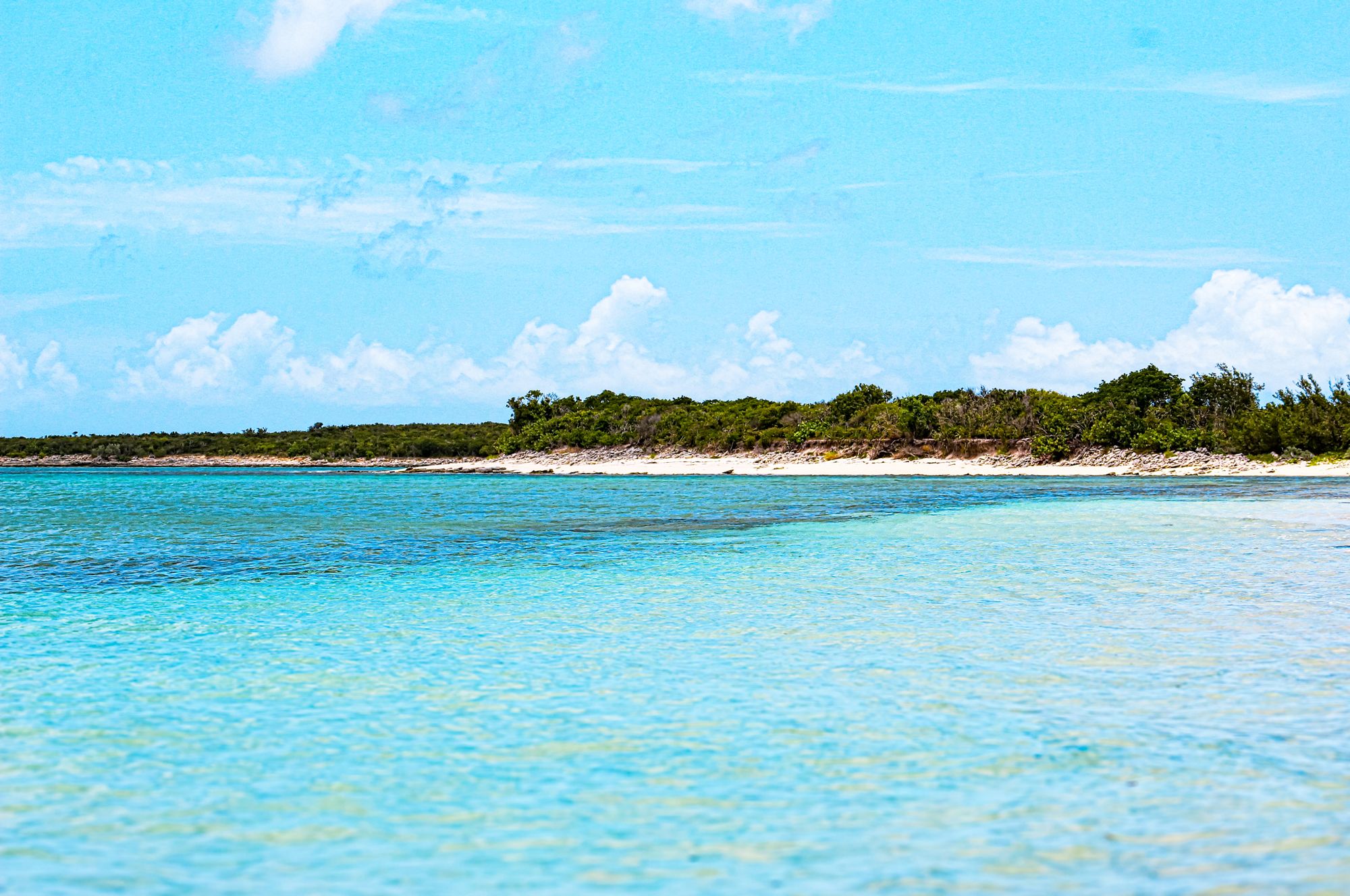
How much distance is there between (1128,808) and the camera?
4.79 metres

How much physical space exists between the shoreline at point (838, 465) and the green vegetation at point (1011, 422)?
3.25 ft

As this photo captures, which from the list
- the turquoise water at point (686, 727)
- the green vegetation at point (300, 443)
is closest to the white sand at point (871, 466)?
the green vegetation at point (300, 443)

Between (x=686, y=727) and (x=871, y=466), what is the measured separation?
5499 cm

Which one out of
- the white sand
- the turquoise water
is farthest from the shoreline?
the turquoise water

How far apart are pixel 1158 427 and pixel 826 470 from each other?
17.1 m

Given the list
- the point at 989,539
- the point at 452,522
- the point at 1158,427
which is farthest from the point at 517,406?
the point at 989,539

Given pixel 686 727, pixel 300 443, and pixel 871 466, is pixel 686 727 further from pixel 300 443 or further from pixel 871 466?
pixel 300 443

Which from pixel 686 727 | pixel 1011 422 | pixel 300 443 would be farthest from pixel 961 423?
pixel 300 443

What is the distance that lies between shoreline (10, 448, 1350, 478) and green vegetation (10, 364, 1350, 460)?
0.90 meters

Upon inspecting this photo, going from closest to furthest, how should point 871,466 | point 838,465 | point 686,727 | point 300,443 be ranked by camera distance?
point 686,727 < point 871,466 < point 838,465 < point 300,443

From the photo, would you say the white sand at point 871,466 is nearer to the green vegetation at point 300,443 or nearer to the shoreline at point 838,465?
the shoreline at point 838,465

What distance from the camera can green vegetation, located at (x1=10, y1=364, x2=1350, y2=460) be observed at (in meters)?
50.3

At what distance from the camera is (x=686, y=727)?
6.35 metres

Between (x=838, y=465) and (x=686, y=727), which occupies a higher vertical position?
(x=838, y=465)
